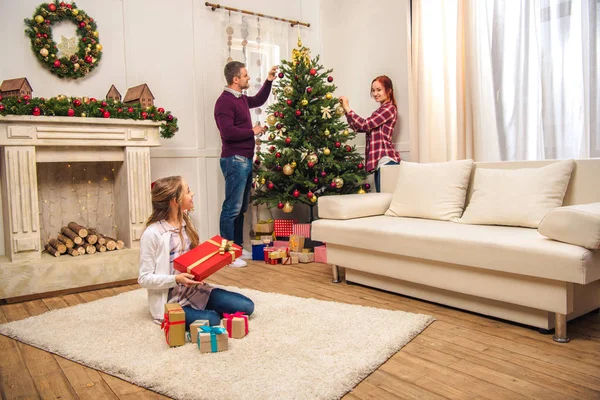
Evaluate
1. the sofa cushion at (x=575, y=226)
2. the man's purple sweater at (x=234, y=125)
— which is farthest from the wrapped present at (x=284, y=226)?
the sofa cushion at (x=575, y=226)

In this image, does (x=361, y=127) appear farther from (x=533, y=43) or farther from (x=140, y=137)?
(x=140, y=137)

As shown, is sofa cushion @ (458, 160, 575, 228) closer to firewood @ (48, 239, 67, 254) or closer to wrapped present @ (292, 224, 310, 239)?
wrapped present @ (292, 224, 310, 239)

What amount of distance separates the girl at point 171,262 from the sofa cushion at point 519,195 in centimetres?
149

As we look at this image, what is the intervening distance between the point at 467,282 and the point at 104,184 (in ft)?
9.85

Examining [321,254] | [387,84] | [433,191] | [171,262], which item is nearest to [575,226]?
[433,191]

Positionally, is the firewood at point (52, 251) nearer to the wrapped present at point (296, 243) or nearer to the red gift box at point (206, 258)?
the red gift box at point (206, 258)

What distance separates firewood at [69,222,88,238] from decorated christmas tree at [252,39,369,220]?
1500mm

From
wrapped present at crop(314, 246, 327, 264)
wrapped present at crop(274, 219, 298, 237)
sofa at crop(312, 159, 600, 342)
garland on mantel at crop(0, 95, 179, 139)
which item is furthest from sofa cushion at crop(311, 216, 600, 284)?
garland on mantel at crop(0, 95, 179, 139)

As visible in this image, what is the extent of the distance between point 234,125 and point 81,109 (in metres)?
A: 1.31

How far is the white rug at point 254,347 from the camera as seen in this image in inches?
69.1

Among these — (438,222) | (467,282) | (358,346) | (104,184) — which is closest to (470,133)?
(438,222)

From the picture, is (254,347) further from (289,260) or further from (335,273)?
(289,260)

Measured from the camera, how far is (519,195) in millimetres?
2672

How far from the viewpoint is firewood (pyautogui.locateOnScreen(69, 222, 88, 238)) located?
3.53 meters
